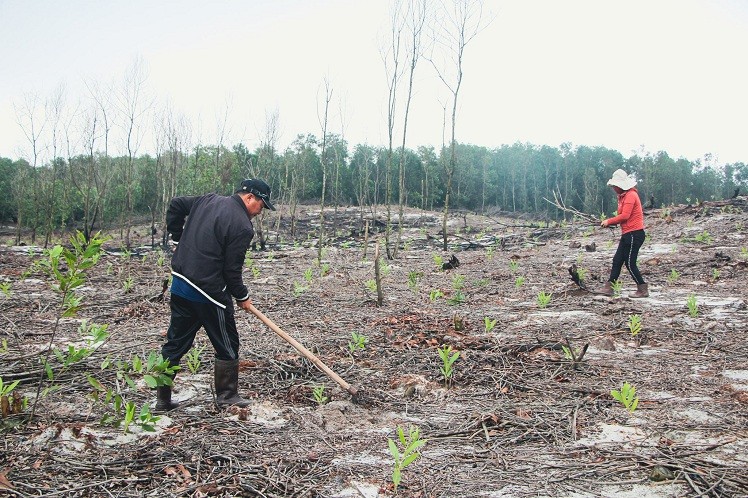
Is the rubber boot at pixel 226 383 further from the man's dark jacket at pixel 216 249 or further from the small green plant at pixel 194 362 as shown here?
the small green plant at pixel 194 362

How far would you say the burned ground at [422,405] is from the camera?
2484mm

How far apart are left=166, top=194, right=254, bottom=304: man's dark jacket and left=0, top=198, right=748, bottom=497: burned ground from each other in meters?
0.89

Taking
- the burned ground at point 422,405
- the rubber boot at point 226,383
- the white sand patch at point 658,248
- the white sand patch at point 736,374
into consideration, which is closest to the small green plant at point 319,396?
the burned ground at point 422,405

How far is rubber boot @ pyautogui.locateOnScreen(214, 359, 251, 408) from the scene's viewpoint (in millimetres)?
3488

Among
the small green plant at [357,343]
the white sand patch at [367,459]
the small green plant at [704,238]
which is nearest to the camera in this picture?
the white sand patch at [367,459]

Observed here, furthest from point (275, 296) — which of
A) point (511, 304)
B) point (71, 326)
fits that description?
point (511, 304)

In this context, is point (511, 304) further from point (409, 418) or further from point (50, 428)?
point (50, 428)

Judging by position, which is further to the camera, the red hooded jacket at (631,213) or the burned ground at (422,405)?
the red hooded jacket at (631,213)

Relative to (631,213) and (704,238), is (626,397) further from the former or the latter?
(704,238)

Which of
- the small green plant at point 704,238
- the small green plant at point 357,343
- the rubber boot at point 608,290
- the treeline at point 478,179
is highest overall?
the treeline at point 478,179

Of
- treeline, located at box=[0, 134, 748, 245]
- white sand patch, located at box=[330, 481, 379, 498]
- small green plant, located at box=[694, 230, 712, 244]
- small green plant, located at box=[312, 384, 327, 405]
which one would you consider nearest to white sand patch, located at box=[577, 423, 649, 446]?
white sand patch, located at box=[330, 481, 379, 498]

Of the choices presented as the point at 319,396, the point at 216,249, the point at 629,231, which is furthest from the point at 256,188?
the point at 629,231

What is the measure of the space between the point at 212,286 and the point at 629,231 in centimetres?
593

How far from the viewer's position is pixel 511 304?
7.05m
